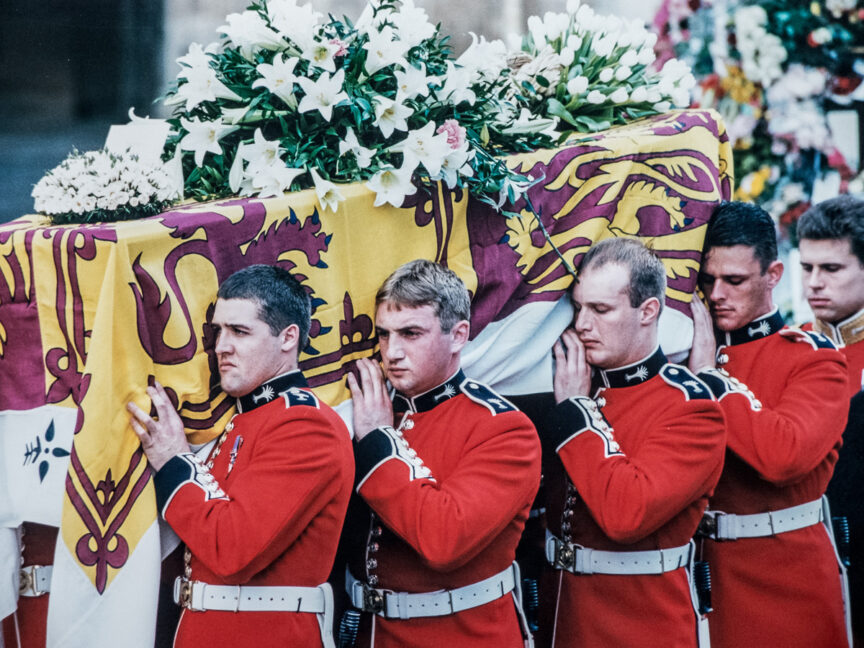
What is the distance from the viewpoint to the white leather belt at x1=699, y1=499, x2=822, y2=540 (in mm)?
3486

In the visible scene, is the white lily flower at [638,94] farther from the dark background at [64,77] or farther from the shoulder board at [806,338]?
the dark background at [64,77]

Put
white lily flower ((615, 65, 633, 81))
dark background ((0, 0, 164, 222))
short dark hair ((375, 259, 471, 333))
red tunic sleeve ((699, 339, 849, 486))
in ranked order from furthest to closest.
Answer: dark background ((0, 0, 164, 222)) < white lily flower ((615, 65, 633, 81)) < red tunic sleeve ((699, 339, 849, 486)) < short dark hair ((375, 259, 471, 333))

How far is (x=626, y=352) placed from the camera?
3.30 metres

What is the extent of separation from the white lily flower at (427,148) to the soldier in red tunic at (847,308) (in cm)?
172

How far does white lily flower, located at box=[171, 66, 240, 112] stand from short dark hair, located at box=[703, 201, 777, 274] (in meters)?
1.70

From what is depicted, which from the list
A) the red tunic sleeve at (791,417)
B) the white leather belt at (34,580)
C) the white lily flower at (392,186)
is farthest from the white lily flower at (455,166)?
the white leather belt at (34,580)

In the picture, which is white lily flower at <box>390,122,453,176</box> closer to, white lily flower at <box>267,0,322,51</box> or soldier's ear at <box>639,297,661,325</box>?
white lily flower at <box>267,0,322,51</box>

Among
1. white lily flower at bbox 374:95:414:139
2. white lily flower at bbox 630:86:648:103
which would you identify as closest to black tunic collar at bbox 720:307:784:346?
white lily flower at bbox 630:86:648:103

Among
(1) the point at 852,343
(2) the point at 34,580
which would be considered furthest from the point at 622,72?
(2) the point at 34,580

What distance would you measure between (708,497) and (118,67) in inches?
126

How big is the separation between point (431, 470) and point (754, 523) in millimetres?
1232

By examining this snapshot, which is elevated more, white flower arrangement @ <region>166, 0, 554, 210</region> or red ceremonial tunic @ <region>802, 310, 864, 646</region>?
white flower arrangement @ <region>166, 0, 554, 210</region>

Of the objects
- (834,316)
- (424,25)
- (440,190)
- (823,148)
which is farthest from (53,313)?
(823,148)

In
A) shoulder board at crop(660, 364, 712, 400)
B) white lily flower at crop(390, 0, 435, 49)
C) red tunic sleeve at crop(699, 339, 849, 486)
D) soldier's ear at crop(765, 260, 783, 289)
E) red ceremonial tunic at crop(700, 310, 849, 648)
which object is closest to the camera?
white lily flower at crop(390, 0, 435, 49)
